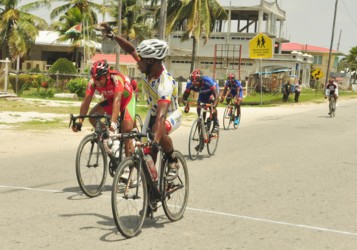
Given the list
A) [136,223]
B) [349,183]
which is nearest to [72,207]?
[136,223]

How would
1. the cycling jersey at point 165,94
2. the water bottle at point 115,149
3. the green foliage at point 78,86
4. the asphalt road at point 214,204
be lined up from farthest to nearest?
the green foliage at point 78,86 → the water bottle at point 115,149 → the cycling jersey at point 165,94 → the asphalt road at point 214,204

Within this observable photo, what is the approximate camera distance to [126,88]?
8.25 m

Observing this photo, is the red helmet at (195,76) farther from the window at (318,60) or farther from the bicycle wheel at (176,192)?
the window at (318,60)

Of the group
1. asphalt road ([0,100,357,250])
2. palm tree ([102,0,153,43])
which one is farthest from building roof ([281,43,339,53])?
asphalt road ([0,100,357,250])

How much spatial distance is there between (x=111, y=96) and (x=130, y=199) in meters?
2.50

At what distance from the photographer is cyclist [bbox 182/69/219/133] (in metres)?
11.9

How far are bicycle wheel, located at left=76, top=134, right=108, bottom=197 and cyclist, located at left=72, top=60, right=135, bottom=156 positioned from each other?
29 cm

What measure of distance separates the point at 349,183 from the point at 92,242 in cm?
548

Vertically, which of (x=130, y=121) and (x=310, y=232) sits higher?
(x=130, y=121)

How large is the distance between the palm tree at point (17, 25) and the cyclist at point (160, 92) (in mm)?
38532

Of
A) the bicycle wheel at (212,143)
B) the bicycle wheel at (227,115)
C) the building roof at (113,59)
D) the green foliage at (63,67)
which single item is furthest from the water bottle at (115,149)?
the building roof at (113,59)

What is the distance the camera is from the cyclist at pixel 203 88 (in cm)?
1189

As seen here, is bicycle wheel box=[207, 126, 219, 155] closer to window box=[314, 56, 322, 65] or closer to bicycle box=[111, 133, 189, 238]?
bicycle box=[111, 133, 189, 238]

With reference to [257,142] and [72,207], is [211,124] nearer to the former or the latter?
[257,142]
